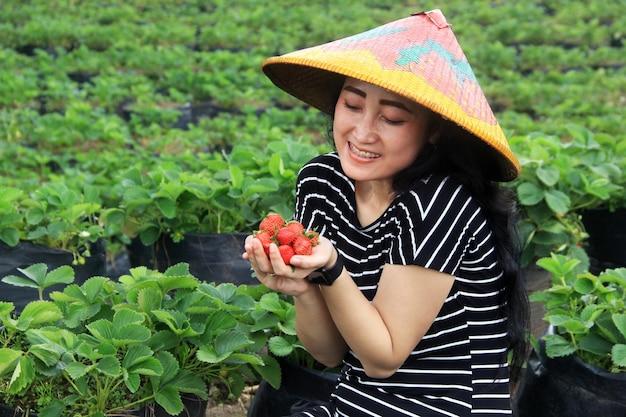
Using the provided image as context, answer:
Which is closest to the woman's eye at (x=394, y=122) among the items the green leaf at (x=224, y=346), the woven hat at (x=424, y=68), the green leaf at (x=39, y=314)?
the woven hat at (x=424, y=68)

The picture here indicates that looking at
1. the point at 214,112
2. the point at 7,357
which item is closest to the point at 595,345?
the point at 7,357

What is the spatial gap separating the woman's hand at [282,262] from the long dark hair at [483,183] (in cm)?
35

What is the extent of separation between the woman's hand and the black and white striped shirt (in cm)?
23

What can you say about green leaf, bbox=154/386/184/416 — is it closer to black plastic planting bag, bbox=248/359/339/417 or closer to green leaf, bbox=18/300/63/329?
green leaf, bbox=18/300/63/329

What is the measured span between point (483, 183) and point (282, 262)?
0.59 metres

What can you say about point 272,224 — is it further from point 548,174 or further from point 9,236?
point 548,174

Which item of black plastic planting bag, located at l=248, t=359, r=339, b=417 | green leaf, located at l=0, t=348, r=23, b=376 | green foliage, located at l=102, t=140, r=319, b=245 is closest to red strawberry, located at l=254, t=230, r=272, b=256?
green leaf, located at l=0, t=348, r=23, b=376

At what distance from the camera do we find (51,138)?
5.49 meters

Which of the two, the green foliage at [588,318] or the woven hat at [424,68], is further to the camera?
the green foliage at [588,318]

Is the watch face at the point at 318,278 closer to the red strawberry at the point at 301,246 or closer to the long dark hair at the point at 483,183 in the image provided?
the red strawberry at the point at 301,246

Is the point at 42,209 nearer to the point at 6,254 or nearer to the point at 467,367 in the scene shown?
the point at 6,254

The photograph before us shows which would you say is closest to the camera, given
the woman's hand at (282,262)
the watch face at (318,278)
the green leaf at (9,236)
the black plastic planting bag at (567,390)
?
the woman's hand at (282,262)

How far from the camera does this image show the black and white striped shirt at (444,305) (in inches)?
79.4

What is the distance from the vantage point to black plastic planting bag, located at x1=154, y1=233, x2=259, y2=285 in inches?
132
